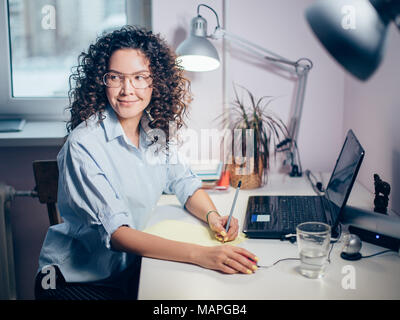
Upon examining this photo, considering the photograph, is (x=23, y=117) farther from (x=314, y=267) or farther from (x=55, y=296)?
(x=314, y=267)

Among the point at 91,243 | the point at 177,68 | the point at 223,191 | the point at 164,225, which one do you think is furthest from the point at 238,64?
the point at 91,243

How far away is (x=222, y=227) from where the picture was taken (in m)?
1.04

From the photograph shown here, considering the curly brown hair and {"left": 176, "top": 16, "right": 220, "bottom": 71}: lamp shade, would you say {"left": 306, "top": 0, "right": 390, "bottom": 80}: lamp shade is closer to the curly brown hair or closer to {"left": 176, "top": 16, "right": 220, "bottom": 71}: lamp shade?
the curly brown hair

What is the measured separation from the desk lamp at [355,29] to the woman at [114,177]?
54cm

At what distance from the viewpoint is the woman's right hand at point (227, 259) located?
833 millimetres

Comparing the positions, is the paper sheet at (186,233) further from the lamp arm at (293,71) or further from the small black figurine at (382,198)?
the lamp arm at (293,71)

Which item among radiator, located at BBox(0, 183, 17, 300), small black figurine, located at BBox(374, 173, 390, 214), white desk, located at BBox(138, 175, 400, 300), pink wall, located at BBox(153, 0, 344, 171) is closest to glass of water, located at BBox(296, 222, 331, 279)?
white desk, located at BBox(138, 175, 400, 300)

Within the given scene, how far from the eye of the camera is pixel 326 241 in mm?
851

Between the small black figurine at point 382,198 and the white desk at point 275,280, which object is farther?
the small black figurine at point 382,198

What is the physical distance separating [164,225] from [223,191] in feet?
1.41

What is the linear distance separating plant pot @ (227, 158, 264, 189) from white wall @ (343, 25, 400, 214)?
41 cm

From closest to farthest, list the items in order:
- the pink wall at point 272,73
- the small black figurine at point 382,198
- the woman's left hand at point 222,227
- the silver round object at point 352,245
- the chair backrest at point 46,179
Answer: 1. the silver round object at point 352,245
2. the woman's left hand at point 222,227
3. the small black figurine at point 382,198
4. the chair backrest at point 46,179
5. the pink wall at point 272,73

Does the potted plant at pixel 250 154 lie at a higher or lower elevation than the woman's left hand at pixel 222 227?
higher

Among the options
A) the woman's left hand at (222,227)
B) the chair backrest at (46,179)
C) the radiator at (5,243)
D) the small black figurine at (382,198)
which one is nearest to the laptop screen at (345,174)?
the small black figurine at (382,198)
